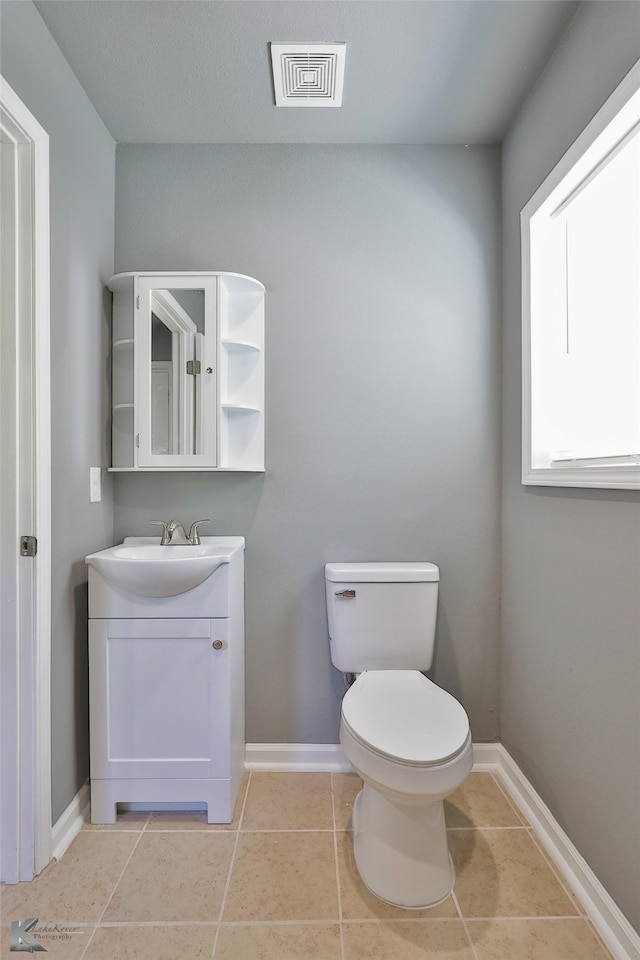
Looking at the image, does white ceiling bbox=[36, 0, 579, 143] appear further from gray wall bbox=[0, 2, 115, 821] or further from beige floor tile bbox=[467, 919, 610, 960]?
beige floor tile bbox=[467, 919, 610, 960]

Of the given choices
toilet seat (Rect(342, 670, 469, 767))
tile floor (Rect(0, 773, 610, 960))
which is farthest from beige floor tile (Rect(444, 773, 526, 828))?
toilet seat (Rect(342, 670, 469, 767))

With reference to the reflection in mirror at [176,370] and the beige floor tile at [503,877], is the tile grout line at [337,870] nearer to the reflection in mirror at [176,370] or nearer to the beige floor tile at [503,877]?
the beige floor tile at [503,877]

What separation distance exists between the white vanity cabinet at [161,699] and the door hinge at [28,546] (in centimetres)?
26

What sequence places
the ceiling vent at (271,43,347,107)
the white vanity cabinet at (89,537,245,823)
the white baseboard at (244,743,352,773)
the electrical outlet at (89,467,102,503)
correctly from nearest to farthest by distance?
the ceiling vent at (271,43,347,107)
the white vanity cabinet at (89,537,245,823)
the electrical outlet at (89,467,102,503)
the white baseboard at (244,743,352,773)

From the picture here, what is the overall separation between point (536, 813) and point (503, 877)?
272 mm

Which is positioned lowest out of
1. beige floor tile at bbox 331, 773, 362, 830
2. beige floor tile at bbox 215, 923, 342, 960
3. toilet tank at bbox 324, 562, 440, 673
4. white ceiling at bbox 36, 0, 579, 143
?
beige floor tile at bbox 331, 773, 362, 830

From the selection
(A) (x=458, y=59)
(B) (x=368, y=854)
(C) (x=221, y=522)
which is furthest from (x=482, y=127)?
(B) (x=368, y=854)

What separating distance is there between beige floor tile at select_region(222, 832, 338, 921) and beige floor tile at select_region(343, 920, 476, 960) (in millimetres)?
83

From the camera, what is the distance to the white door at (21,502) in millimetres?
1347

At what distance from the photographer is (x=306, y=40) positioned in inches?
Result: 57.8

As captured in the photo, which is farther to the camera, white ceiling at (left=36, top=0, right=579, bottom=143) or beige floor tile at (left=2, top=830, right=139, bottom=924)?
white ceiling at (left=36, top=0, right=579, bottom=143)

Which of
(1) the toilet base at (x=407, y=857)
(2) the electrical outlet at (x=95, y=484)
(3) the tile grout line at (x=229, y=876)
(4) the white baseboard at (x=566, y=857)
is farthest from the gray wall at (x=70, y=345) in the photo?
(4) the white baseboard at (x=566, y=857)

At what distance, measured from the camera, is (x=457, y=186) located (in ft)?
6.30

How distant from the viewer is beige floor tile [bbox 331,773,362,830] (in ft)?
5.27
